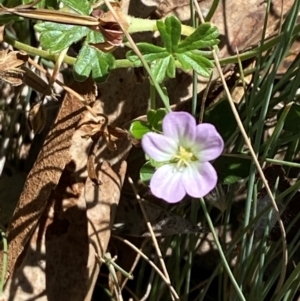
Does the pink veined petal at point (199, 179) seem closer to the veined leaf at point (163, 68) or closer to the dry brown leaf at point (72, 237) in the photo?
the veined leaf at point (163, 68)

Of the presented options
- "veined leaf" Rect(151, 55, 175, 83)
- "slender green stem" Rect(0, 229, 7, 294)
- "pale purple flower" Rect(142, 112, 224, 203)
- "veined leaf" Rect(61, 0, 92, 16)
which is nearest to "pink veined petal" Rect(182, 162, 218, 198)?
"pale purple flower" Rect(142, 112, 224, 203)

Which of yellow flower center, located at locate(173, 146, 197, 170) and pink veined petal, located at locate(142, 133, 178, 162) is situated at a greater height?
pink veined petal, located at locate(142, 133, 178, 162)

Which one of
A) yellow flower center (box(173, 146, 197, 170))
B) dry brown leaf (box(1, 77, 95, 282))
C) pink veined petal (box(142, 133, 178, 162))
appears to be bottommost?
dry brown leaf (box(1, 77, 95, 282))

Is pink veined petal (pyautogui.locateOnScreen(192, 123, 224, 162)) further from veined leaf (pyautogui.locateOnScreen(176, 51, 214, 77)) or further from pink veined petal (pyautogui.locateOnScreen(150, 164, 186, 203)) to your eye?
veined leaf (pyautogui.locateOnScreen(176, 51, 214, 77))

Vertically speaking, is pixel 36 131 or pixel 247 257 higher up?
pixel 36 131

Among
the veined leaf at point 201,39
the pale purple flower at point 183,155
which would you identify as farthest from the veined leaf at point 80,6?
the pale purple flower at point 183,155

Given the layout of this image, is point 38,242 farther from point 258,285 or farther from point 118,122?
point 258,285

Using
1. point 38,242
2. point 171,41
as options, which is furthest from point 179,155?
point 38,242

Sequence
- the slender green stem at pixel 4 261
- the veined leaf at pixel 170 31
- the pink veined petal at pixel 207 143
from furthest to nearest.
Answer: the slender green stem at pixel 4 261 → the veined leaf at pixel 170 31 → the pink veined petal at pixel 207 143

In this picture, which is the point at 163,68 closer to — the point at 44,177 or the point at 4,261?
the point at 44,177
